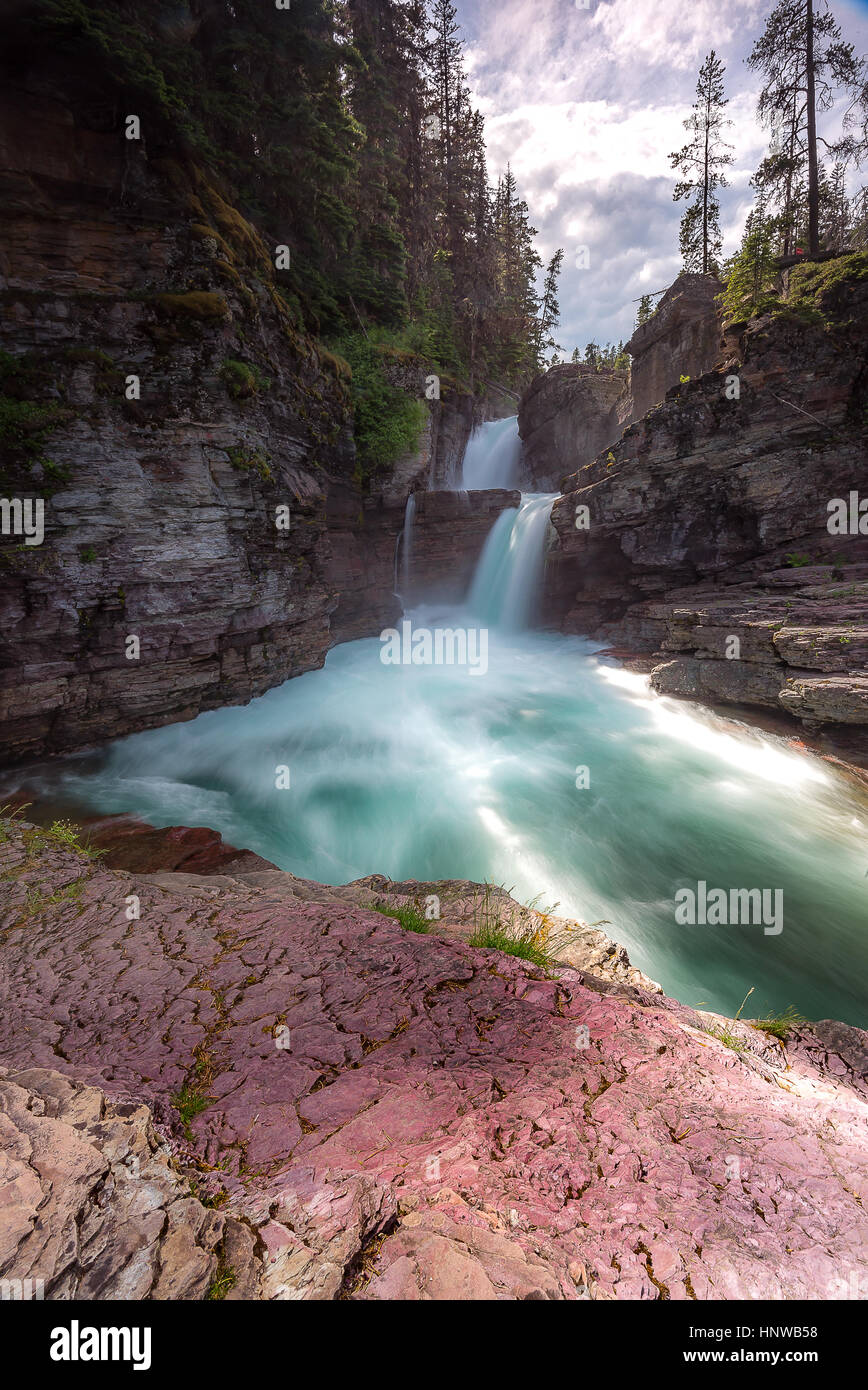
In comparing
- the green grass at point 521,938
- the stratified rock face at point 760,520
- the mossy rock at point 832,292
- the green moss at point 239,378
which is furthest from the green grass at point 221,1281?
the mossy rock at point 832,292

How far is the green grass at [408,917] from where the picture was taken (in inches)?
151

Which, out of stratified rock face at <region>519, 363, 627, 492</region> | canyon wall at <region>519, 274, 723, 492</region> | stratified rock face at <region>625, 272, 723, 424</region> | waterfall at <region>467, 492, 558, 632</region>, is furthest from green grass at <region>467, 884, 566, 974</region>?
stratified rock face at <region>519, 363, 627, 492</region>

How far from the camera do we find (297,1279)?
1.32 m

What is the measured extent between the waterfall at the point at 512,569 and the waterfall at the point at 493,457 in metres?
6.62

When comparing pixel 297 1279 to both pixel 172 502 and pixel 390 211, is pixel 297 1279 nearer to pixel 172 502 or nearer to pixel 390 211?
pixel 172 502

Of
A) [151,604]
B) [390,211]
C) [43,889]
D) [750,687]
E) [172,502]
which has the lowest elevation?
[43,889]

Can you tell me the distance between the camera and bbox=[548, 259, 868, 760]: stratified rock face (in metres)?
10.8

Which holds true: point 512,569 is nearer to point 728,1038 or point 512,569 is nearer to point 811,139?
point 811,139

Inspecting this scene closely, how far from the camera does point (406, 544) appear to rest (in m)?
20.1

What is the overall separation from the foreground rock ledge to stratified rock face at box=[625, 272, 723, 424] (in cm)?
2300

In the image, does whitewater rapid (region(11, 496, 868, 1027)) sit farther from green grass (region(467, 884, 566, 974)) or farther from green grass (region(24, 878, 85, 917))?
green grass (region(24, 878, 85, 917))

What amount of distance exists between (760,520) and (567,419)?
1719 centimetres
